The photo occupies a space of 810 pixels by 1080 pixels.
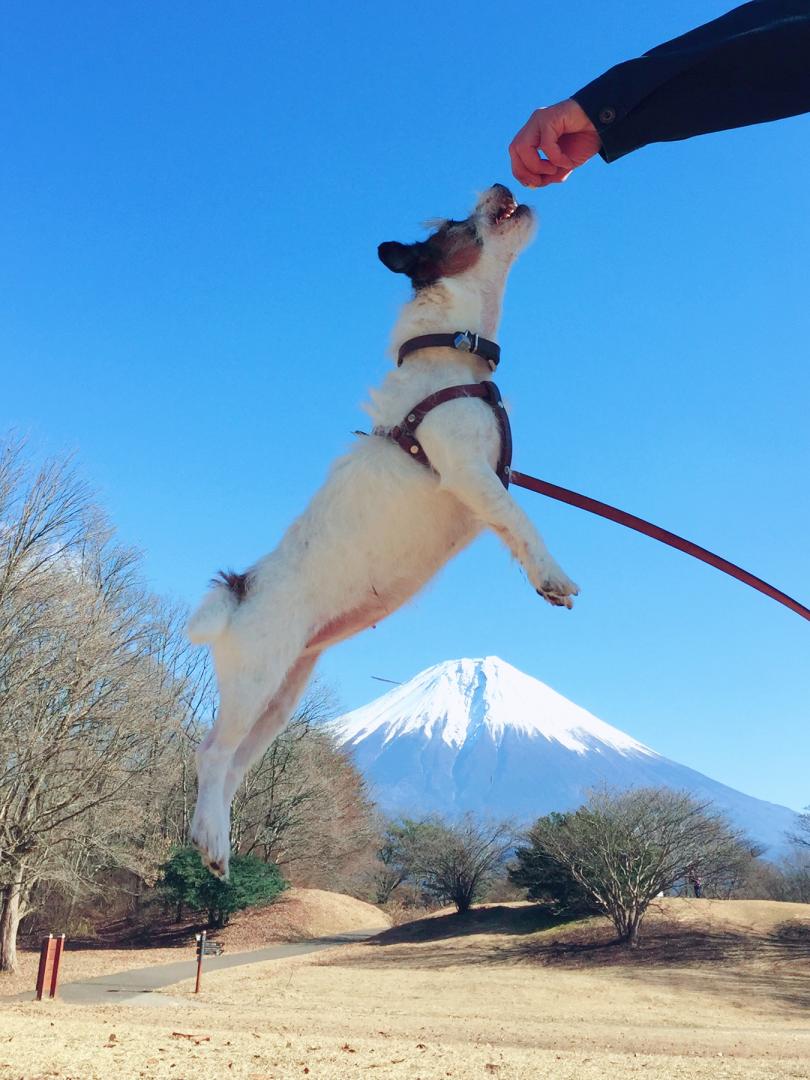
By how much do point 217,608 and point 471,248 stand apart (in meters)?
1.34

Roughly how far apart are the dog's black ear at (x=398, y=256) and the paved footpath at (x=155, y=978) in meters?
20.3

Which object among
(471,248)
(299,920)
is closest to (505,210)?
(471,248)

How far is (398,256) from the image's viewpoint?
2.63 meters

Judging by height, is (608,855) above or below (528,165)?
below

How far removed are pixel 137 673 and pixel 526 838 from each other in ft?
63.5

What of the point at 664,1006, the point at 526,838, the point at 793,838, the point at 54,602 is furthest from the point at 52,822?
the point at 793,838

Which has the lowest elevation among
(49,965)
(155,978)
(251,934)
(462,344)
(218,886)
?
(251,934)

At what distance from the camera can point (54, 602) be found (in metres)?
20.9

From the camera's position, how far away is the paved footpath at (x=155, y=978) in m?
19.7

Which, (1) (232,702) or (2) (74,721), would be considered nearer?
(1) (232,702)

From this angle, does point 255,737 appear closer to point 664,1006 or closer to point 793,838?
point 664,1006

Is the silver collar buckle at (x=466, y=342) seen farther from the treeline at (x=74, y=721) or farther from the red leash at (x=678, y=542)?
the treeline at (x=74, y=721)

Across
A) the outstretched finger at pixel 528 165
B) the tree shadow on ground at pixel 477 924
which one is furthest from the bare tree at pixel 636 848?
the outstretched finger at pixel 528 165

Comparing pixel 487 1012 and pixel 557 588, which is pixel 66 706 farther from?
pixel 557 588
